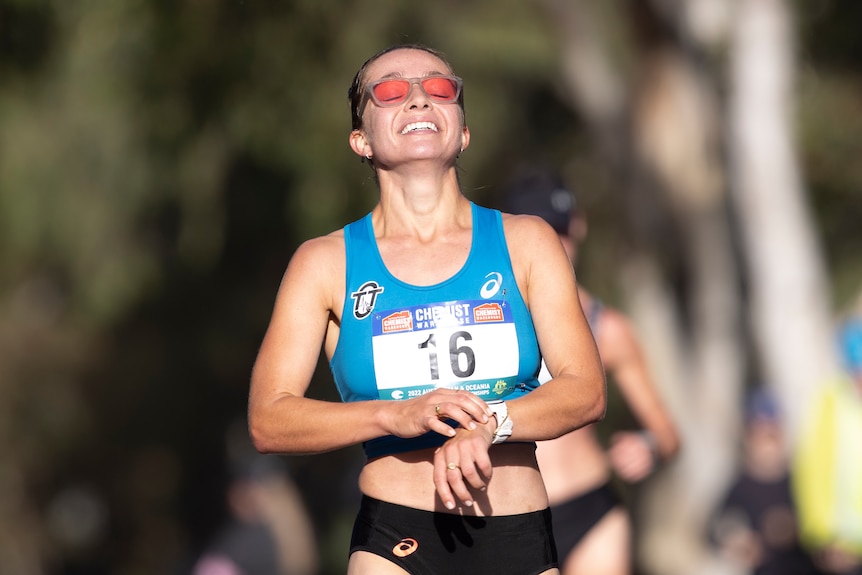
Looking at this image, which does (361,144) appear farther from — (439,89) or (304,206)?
(304,206)

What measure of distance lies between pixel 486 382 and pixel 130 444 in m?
21.6

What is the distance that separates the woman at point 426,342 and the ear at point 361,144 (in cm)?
4

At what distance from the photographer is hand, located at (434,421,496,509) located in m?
3.37

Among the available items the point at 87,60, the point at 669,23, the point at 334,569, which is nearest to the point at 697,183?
the point at 669,23

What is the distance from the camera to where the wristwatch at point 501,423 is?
3.52 m

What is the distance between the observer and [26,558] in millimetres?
23953

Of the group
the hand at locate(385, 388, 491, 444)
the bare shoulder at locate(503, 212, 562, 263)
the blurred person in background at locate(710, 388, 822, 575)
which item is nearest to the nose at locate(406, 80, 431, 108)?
the bare shoulder at locate(503, 212, 562, 263)

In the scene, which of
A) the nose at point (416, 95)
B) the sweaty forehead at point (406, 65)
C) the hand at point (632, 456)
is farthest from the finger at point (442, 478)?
the hand at point (632, 456)

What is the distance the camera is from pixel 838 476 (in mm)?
7973

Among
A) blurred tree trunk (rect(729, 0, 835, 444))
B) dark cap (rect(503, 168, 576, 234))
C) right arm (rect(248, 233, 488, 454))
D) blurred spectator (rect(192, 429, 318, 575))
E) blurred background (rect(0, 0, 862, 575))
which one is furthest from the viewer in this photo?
blurred tree trunk (rect(729, 0, 835, 444))

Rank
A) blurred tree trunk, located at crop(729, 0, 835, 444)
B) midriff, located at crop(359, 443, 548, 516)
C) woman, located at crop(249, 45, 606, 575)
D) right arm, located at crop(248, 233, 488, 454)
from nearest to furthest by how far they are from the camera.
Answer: right arm, located at crop(248, 233, 488, 454) → woman, located at crop(249, 45, 606, 575) → midriff, located at crop(359, 443, 548, 516) → blurred tree trunk, located at crop(729, 0, 835, 444)

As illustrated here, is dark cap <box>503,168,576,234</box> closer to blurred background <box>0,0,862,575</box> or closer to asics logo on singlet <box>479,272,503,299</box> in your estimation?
blurred background <box>0,0,862,575</box>

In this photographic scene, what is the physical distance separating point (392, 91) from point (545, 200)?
248 centimetres

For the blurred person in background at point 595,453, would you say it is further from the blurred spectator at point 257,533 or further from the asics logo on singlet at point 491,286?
the blurred spectator at point 257,533
